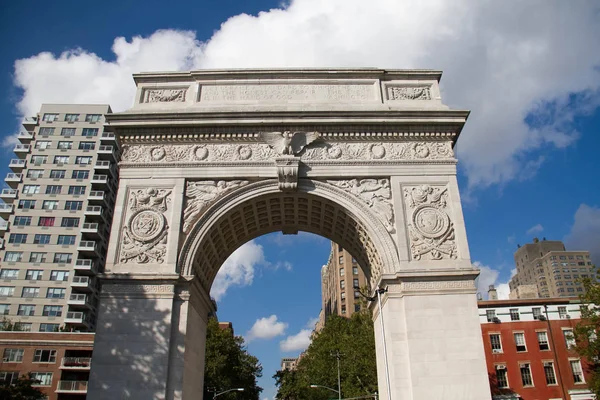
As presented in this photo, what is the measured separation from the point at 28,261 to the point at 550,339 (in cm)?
6008

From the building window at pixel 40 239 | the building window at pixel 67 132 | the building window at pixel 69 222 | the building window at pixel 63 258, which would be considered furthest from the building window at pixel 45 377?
the building window at pixel 67 132

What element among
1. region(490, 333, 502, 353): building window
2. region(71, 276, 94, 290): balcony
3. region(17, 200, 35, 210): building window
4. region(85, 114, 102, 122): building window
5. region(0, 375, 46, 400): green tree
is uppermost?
region(85, 114, 102, 122): building window

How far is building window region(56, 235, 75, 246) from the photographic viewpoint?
64.5m

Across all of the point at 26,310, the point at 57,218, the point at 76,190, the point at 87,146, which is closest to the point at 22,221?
Answer: the point at 57,218

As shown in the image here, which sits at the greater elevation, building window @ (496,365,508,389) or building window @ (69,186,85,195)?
building window @ (69,186,85,195)

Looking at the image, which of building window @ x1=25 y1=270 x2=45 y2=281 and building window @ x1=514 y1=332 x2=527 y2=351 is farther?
building window @ x1=25 y1=270 x2=45 y2=281

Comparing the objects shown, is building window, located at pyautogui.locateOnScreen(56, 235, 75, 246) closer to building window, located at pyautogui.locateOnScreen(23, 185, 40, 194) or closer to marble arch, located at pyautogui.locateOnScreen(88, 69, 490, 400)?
building window, located at pyautogui.locateOnScreen(23, 185, 40, 194)

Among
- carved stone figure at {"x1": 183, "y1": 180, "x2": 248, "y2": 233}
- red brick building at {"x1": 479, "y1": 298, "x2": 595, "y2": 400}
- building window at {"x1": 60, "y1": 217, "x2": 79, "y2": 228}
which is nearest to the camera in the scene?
carved stone figure at {"x1": 183, "y1": 180, "x2": 248, "y2": 233}

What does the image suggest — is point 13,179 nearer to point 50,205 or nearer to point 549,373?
point 50,205

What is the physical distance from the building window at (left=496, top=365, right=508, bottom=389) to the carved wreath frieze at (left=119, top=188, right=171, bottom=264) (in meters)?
33.1

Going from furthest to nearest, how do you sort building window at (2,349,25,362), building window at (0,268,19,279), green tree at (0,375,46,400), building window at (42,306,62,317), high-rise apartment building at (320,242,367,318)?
high-rise apartment building at (320,242,367,318) < building window at (0,268,19,279) < building window at (42,306,62,317) < building window at (2,349,25,362) < green tree at (0,375,46,400)

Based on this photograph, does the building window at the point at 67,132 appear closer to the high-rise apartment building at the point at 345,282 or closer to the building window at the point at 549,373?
the high-rise apartment building at the point at 345,282

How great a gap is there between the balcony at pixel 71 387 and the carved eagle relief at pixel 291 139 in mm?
40364

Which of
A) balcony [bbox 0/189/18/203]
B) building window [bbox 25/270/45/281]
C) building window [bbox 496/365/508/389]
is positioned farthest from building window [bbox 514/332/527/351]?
balcony [bbox 0/189/18/203]
